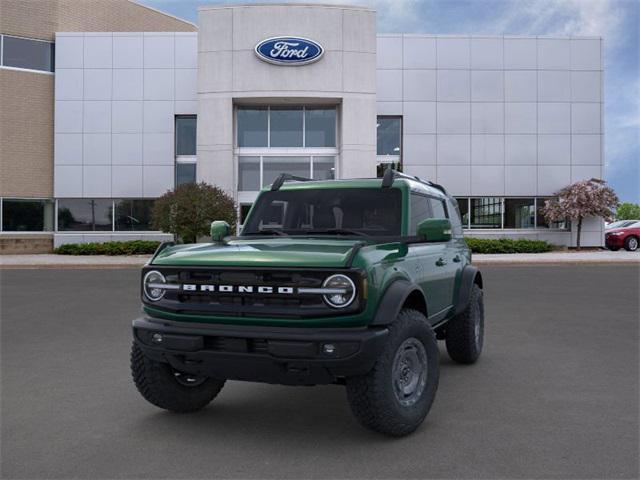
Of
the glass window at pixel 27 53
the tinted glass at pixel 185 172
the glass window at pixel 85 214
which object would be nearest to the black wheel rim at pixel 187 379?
the tinted glass at pixel 185 172

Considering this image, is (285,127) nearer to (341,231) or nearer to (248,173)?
(248,173)

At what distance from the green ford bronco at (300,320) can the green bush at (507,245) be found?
21.4 meters

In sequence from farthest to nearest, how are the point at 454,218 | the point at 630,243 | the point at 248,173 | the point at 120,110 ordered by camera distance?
the point at 630,243, the point at 120,110, the point at 248,173, the point at 454,218

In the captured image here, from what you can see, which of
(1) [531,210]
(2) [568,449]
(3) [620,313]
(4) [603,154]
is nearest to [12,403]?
(2) [568,449]

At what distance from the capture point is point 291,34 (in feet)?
85.1

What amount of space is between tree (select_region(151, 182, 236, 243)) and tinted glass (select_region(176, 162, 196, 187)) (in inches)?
228

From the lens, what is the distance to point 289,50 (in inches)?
1009

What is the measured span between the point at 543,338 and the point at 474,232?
70.8 ft

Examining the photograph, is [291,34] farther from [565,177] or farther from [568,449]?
[568,449]

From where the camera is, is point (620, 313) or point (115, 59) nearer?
point (620, 313)

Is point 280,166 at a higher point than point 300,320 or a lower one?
higher

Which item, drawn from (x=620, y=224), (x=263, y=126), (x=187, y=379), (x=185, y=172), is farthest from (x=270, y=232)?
(x=620, y=224)

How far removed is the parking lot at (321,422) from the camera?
3523 millimetres

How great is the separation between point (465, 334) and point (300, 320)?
9.73 ft
